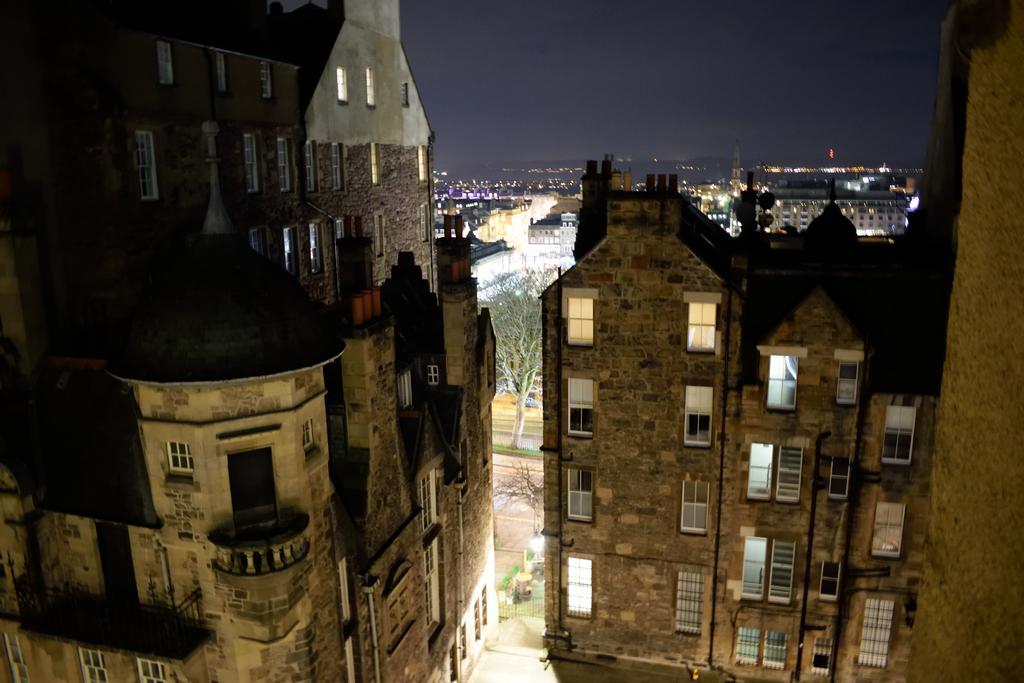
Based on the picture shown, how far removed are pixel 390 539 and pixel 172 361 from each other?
7.92 m

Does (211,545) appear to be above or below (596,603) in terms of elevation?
above

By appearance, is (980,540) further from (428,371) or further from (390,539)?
(428,371)

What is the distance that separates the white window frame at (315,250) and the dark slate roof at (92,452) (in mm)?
15521

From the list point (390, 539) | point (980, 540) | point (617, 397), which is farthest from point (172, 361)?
point (980, 540)

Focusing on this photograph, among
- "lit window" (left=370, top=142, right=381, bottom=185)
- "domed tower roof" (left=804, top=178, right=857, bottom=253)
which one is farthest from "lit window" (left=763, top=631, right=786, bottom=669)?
"lit window" (left=370, top=142, right=381, bottom=185)

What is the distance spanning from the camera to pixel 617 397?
72.0 ft

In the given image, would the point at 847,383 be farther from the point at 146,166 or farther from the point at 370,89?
the point at 370,89

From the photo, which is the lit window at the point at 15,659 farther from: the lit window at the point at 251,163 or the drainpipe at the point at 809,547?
the drainpipe at the point at 809,547

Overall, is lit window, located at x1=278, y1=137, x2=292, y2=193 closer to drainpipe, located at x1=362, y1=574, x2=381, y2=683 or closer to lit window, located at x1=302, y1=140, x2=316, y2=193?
lit window, located at x1=302, y1=140, x2=316, y2=193

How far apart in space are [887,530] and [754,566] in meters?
3.70

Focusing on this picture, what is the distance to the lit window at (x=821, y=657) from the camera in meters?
22.0

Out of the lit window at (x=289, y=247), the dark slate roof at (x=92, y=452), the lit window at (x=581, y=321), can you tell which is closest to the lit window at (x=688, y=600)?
the lit window at (x=581, y=321)

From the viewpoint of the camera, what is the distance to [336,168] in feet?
109

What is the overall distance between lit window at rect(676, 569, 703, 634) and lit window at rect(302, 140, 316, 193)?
20516 millimetres
